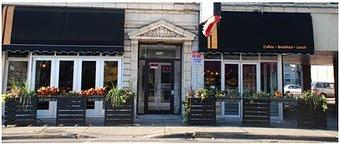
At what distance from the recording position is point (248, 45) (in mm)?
12375

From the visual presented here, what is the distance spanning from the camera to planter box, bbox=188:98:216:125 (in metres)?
11.2

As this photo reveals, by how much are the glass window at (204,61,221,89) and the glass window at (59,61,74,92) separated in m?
4.92

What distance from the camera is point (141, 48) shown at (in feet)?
43.6

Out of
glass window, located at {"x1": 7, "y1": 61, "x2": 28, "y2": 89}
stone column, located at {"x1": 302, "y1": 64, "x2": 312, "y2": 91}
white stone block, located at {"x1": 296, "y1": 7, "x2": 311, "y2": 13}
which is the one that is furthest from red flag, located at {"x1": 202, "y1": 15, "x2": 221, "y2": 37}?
stone column, located at {"x1": 302, "y1": 64, "x2": 312, "y2": 91}

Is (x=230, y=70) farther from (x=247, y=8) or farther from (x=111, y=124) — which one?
(x=111, y=124)

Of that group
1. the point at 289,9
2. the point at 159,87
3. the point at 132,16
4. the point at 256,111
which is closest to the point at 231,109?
the point at 256,111

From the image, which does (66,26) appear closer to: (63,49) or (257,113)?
(63,49)

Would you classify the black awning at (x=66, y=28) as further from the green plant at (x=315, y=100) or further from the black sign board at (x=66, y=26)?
the green plant at (x=315, y=100)

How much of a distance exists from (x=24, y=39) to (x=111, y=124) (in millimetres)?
4145

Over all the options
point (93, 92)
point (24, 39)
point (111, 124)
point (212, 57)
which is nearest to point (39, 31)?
point (24, 39)

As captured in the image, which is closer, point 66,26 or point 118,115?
point 118,115

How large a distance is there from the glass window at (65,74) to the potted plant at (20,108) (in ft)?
6.17

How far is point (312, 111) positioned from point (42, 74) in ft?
30.5

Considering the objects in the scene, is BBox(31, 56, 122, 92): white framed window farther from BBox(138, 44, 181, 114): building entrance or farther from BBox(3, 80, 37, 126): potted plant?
BBox(3, 80, 37, 126): potted plant
